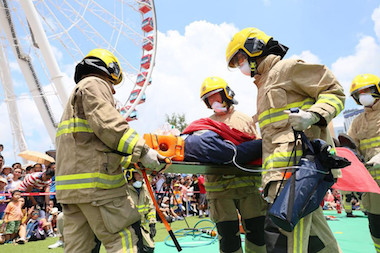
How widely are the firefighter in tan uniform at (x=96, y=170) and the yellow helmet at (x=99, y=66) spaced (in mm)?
180

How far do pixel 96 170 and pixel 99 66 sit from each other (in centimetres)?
81

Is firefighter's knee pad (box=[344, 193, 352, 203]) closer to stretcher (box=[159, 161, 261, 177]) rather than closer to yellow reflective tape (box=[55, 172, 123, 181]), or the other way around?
stretcher (box=[159, 161, 261, 177])

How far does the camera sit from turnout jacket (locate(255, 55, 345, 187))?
76.3 inches

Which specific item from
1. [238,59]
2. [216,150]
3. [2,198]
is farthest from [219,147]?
[2,198]

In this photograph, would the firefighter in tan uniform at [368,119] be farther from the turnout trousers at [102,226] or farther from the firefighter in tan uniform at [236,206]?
the turnout trousers at [102,226]

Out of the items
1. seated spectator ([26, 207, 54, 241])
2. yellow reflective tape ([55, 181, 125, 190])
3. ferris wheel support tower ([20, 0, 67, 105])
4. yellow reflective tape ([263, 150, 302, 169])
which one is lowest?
seated spectator ([26, 207, 54, 241])

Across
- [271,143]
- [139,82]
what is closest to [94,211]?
A: [271,143]

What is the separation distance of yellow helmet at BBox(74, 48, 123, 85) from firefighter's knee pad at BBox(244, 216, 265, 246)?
1827mm

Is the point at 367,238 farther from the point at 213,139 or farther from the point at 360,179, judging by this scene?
the point at 213,139

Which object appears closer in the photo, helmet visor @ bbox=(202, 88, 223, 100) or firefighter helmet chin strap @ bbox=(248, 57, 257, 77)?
firefighter helmet chin strap @ bbox=(248, 57, 257, 77)

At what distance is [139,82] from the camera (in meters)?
19.6

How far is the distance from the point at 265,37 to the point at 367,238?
175 inches

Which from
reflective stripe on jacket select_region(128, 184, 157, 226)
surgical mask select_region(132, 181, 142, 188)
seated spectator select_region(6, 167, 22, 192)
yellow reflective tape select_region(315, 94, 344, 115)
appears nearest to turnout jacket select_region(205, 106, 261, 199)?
yellow reflective tape select_region(315, 94, 344, 115)

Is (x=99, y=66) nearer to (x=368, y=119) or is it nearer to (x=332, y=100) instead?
(x=332, y=100)
